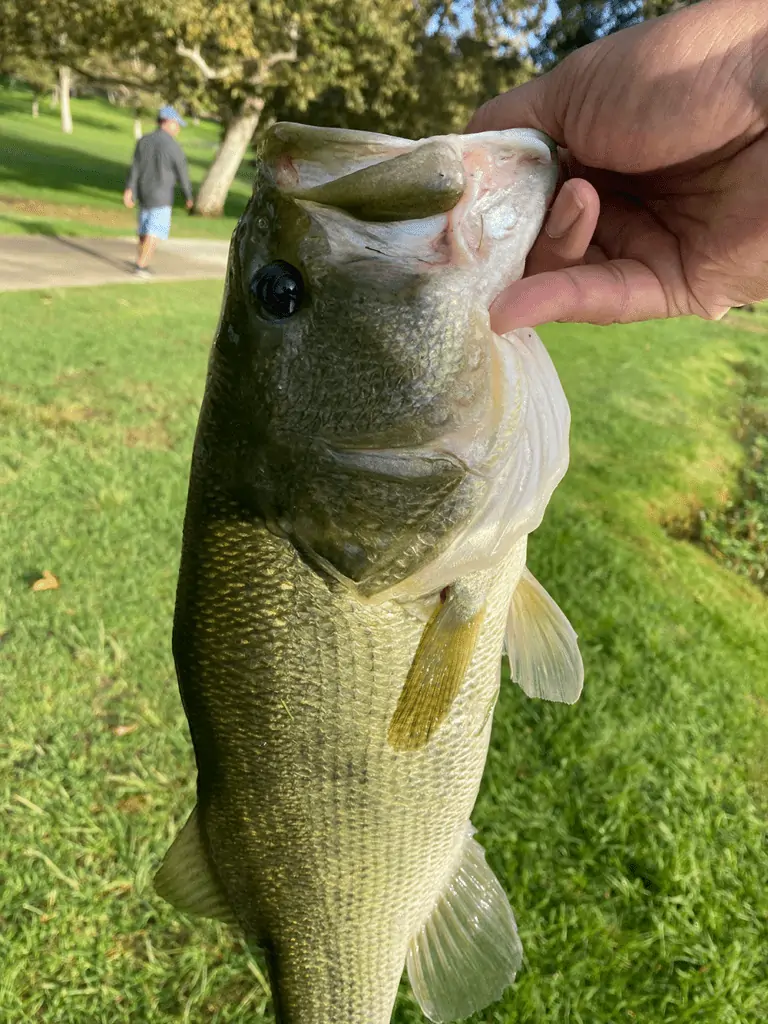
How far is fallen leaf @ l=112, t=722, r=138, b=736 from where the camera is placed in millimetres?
3137

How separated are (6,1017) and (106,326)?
21.0 feet

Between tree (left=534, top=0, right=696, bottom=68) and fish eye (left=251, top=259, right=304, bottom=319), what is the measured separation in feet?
79.5

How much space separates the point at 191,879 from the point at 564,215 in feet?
5.43

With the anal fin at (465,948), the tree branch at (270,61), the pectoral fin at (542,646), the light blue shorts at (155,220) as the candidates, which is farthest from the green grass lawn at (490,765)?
the tree branch at (270,61)

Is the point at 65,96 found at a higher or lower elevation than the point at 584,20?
lower

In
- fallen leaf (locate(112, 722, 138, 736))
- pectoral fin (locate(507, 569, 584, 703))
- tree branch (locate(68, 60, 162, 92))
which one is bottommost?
fallen leaf (locate(112, 722, 138, 736))

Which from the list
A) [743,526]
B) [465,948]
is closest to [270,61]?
[743,526]

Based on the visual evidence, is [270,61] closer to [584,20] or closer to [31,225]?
[31,225]

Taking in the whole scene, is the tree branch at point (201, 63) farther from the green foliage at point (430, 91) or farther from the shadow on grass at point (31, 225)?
the shadow on grass at point (31, 225)

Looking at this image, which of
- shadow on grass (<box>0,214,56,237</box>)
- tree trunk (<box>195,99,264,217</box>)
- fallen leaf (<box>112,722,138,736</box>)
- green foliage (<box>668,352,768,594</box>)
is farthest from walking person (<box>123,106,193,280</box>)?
tree trunk (<box>195,99,264,217</box>)

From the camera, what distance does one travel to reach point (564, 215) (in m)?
1.35

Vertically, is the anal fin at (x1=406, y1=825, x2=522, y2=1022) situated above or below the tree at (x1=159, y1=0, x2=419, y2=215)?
below

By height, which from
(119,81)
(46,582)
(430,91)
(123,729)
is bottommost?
(123,729)

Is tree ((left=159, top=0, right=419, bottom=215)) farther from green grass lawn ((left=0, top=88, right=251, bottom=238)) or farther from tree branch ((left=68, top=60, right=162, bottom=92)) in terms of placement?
green grass lawn ((left=0, top=88, right=251, bottom=238))
